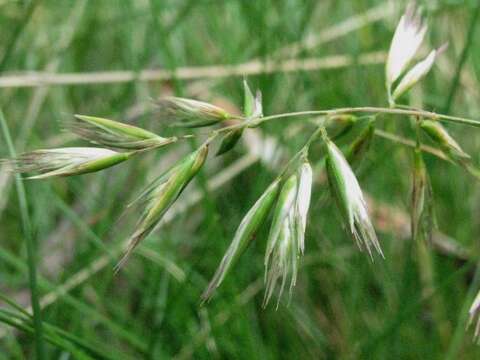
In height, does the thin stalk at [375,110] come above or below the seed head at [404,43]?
below

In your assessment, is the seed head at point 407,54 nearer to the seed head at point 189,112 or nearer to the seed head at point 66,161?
the seed head at point 189,112

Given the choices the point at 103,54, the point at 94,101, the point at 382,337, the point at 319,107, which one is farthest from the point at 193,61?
the point at 382,337

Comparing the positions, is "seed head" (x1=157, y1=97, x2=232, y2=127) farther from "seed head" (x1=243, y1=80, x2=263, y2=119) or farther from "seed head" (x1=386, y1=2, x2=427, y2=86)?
"seed head" (x1=386, y1=2, x2=427, y2=86)

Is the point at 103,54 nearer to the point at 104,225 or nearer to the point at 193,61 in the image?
the point at 193,61

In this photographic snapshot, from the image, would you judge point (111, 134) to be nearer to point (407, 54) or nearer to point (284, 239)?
point (284, 239)

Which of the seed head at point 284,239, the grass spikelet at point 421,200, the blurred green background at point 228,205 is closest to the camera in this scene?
the seed head at point 284,239

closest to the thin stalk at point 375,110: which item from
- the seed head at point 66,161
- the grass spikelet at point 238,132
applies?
the grass spikelet at point 238,132
